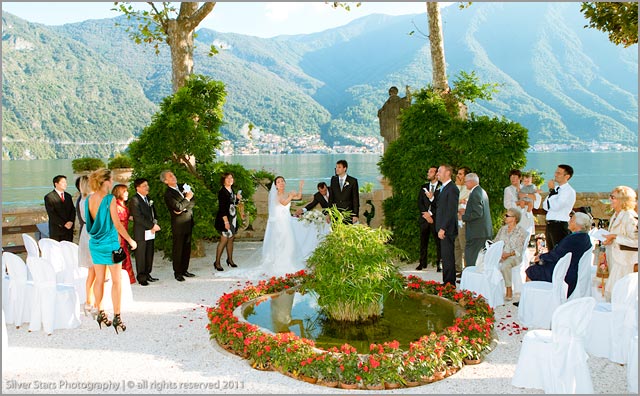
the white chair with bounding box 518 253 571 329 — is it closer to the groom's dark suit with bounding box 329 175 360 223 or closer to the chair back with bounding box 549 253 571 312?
the chair back with bounding box 549 253 571 312

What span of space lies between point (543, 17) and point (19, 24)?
154 metres

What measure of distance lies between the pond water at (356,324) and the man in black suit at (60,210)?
4.28 metres

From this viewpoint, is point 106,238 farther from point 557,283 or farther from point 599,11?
point 599,11

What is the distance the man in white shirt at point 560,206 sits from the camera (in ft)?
29.1

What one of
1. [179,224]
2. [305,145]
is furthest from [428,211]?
[305,145]

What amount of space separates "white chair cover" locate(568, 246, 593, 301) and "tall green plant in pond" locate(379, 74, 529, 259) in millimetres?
3633

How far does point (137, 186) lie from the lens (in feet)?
31.2

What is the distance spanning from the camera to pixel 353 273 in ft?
22.0

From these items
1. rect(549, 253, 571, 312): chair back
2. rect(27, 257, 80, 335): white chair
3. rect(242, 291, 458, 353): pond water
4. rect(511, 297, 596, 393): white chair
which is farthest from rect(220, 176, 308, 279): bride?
rect(511, 297, 596, 393): white chair

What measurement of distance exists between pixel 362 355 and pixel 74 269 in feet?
15.5

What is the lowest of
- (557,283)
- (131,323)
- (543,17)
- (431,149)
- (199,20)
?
(131,323)

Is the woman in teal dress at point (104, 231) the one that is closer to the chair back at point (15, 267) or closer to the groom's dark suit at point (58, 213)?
the chair back at point (15, 267)

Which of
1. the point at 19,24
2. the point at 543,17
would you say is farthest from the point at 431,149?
the point at 543,17

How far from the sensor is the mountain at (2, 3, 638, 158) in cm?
10100
